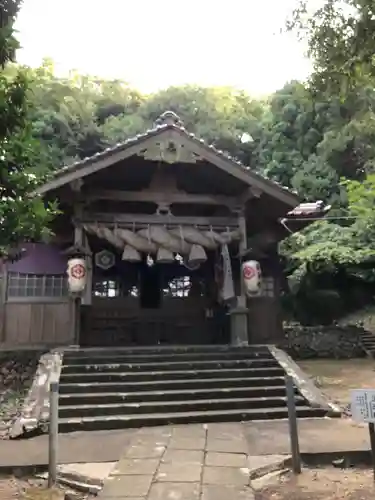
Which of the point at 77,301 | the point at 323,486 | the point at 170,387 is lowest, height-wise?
the point at 323,486

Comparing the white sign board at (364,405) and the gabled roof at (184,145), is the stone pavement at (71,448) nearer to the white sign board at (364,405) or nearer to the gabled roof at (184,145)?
the white sign board at (364,405)

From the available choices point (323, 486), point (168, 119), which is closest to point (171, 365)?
point (323, 486)

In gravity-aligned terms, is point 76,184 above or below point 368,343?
above

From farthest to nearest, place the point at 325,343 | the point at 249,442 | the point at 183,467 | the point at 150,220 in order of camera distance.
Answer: the point at 325,343
the point at 150,220
the point at 249,442
the point at 183,467

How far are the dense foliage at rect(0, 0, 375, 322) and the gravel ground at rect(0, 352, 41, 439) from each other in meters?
4.70

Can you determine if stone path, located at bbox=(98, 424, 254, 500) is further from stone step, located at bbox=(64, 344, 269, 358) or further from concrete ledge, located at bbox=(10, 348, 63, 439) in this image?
stone step, located at bbox=(64, 344, 269, 358)

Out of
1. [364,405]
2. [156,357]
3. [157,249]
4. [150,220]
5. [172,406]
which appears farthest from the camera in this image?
[150,220]

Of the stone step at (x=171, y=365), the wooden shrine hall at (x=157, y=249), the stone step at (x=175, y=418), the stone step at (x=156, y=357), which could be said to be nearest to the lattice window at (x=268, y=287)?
the wooden shrine hall at (x=157, y=249)

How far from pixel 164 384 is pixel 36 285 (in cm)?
543

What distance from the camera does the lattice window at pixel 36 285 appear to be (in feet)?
42.1

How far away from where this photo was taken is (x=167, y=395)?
350 inches

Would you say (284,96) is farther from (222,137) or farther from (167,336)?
(167,336)

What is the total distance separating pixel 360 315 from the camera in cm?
2398

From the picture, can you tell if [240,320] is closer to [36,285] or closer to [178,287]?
[178,287]
